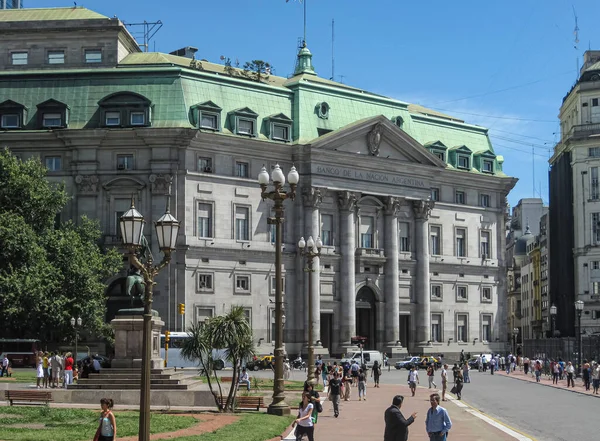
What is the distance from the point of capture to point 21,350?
7944 cm

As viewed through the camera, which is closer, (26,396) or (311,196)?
(26,396)

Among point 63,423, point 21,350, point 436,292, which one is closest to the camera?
point 63,423

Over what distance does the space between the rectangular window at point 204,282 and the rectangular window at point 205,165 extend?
345 inches

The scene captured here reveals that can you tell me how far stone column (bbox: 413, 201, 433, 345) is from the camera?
102m

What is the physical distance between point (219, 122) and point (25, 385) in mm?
38328

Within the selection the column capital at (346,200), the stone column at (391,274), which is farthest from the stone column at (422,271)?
the column capital at (346,200)

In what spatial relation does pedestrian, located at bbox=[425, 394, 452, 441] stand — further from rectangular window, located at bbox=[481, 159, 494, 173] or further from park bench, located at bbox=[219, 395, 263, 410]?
rectangular window, located at bbox=[481, 159, 494, 173]

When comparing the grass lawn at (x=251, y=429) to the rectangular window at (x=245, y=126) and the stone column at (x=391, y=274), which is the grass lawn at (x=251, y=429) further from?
the stone column at (x=391, y=274)

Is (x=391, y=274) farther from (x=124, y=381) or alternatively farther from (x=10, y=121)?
(x=124, y=381)

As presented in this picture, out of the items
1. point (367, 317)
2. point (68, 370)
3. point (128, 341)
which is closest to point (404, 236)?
point (367, 317)

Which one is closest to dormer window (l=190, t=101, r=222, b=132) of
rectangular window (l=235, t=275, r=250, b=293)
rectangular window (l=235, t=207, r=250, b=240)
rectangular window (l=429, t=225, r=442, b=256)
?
rectangular window (l=235, t=207, r=250, b=240)

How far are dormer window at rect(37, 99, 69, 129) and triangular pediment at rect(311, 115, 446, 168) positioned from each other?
2132 centimetres

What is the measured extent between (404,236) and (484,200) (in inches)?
480

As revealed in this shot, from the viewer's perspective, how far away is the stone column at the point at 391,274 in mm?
99062
